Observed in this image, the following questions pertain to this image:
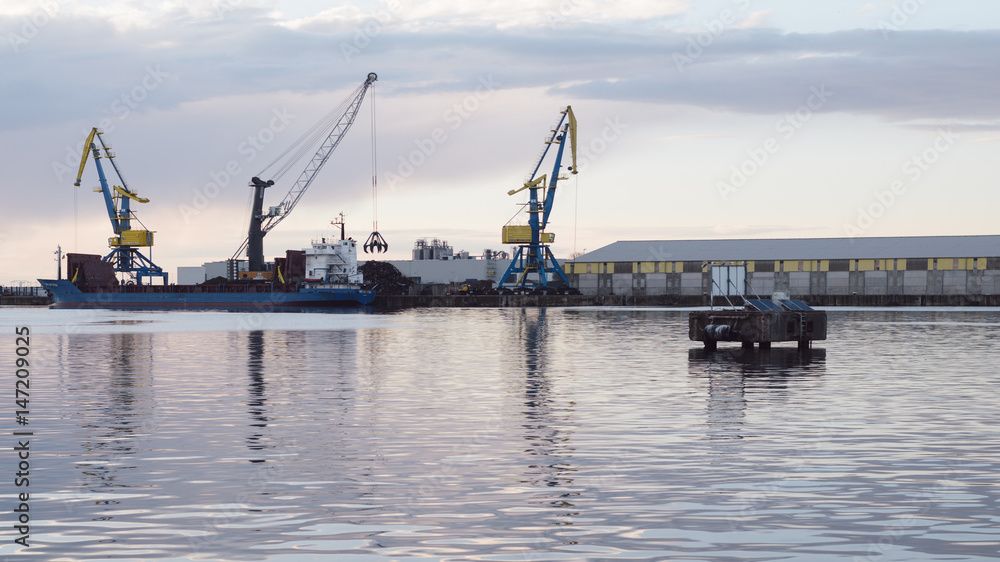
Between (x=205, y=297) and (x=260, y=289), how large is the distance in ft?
25.0

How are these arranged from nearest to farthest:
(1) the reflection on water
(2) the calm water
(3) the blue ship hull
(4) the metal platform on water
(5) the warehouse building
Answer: (2) the calm water < (1) the reflection on water < (4) the metal platform on water < (3) the blue ship hull < (5) the warehouse building

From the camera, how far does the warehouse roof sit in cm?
14462

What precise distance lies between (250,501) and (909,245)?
486ft

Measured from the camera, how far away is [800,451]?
55.7ft

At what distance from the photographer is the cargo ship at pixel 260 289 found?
141875mm

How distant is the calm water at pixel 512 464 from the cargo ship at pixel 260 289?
10822 centimetres

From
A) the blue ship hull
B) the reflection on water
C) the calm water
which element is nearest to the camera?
the calm water

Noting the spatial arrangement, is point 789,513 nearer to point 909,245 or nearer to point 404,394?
point 404,394

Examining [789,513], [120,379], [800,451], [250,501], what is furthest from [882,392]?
[120,379]

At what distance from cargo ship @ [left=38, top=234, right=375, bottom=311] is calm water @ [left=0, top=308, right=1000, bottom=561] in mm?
108222

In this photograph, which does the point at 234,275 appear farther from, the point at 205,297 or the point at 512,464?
the point at 512,464

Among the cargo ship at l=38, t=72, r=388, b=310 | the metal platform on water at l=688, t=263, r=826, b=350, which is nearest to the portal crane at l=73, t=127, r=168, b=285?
the cargo ship at l=38, t=72, r=388, b=310

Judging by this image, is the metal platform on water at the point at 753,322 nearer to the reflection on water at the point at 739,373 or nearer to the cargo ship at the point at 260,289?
the reflection on water at the point at 739,373

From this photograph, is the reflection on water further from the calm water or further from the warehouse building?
the warehouse building
